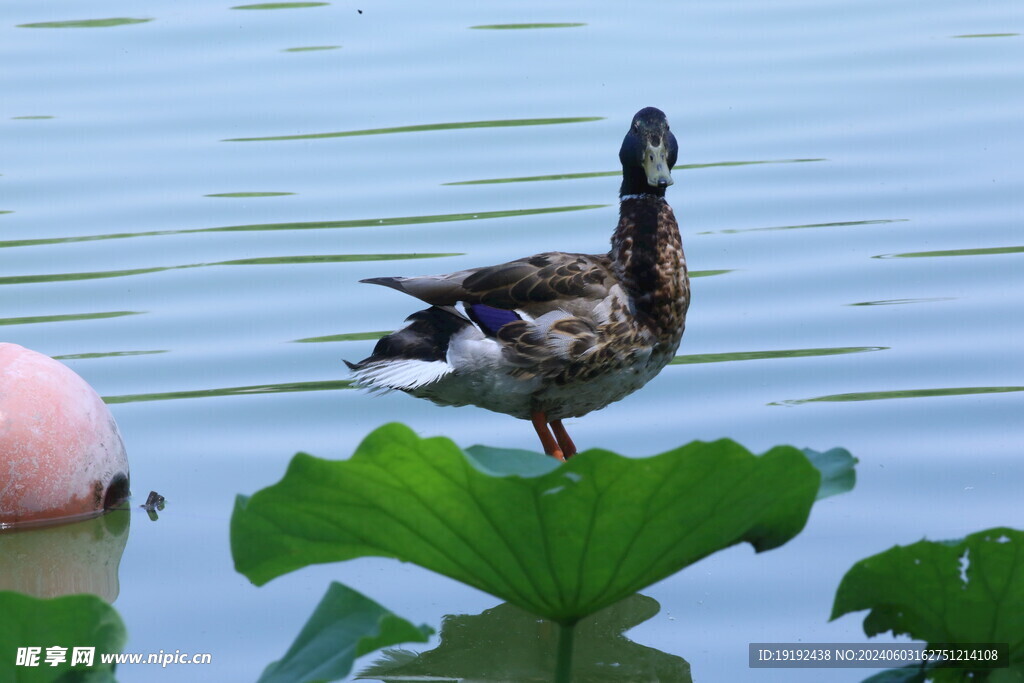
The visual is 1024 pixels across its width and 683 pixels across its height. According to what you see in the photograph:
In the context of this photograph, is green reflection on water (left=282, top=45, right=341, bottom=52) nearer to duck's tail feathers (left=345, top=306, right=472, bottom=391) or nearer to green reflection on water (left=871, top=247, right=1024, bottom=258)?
green reflection on water (left=871, top=247, right=1024, bottom=258)

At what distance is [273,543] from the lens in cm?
245

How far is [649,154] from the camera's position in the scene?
19.1ft

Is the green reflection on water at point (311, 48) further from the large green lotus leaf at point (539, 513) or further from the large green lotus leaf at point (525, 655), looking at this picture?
the large green lotus leaf at point (539, 513)

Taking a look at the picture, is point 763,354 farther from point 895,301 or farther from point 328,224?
point 328,224

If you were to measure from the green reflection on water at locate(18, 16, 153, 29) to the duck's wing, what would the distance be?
953 cm

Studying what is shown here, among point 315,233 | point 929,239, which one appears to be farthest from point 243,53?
point 929,239

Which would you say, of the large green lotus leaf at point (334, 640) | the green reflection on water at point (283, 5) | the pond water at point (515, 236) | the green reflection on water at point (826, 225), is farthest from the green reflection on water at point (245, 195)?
the large green lotus leaf at point (334, 640)

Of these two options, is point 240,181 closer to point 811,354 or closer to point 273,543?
point 811,354

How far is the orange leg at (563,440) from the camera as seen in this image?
5742mm

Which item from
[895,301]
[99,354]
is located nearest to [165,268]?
[99,354]

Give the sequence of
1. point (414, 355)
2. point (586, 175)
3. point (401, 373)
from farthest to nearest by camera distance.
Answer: point (586, 175)
point (414, 355)
point (401, 373)

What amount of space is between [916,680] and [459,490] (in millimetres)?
876

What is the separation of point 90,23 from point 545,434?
1047 centimetres

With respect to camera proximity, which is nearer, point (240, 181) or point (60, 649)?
point (60, 649)
